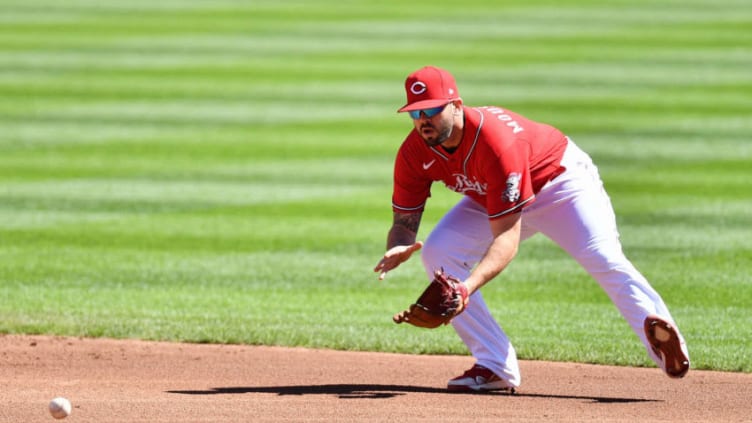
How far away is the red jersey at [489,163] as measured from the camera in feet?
19.4

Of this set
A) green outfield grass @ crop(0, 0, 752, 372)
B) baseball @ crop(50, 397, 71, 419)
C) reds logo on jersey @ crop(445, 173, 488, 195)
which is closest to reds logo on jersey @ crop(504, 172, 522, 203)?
reds logo on jersey @ crop(445, 173, 488, 195)

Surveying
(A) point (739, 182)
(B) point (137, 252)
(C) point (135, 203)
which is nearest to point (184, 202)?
(C) point (135, 203)

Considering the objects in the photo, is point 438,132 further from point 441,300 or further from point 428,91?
point 441,300

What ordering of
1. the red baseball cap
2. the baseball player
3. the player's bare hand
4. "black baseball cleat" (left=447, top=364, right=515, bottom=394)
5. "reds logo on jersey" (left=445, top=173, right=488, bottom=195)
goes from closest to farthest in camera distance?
the red baseball cap, the baseball player, the player's bare hand, "reds logo on jersey" (left=445, top=173, right=488, bottom=195), "black baseball cleat" (left=447, top=364, right=515, bottom=394)

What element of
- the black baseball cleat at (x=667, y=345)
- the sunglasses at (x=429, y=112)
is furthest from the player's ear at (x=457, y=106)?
the black baseball cleat at (x=667, y=345)

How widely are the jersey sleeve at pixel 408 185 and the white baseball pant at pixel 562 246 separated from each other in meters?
0.20

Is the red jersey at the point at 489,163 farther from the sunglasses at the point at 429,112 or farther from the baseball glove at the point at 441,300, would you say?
the baseball glove at the point at 441,300

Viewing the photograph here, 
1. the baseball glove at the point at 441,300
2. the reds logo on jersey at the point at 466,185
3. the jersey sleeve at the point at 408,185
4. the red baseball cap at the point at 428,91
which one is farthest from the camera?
the jersey sleeve at the point at 408,185

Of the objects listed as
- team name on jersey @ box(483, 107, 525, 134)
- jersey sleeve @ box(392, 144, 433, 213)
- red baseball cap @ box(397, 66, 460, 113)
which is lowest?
jersey sleeve @ box(392, 144, 433, 213)

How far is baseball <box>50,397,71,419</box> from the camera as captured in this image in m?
5.72

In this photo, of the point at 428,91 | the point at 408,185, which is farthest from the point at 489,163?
the point at 408,185

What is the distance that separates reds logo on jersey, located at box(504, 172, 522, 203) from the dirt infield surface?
41.2 inches

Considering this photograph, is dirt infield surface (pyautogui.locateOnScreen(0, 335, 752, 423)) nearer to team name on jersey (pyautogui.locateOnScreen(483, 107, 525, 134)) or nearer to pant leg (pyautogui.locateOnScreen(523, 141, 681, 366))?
pant leg (pyautogui.locateOnScreen(523, 141, 681, 366))

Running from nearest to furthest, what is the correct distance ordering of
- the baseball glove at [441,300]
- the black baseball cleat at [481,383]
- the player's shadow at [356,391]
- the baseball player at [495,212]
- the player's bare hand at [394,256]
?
the baseball glove at [441,300] → the baseball player at [495,212] → the player's bare hand at [394,256] → the player's shadow at [356,391] → the black baseball cleat at [481,383]
